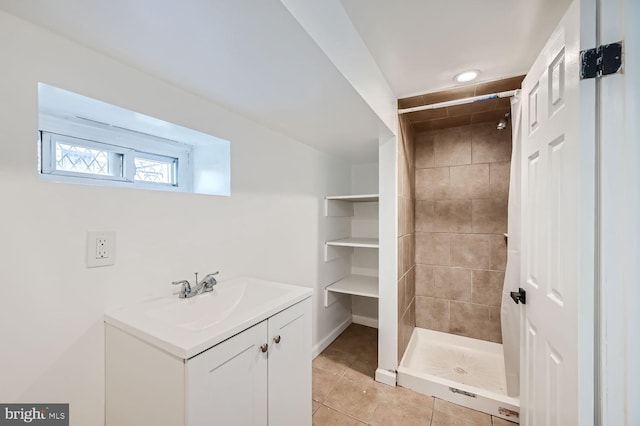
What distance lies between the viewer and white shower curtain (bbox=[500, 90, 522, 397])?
159cm

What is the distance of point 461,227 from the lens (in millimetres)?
2498

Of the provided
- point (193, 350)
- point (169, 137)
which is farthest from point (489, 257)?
point (169, 137)

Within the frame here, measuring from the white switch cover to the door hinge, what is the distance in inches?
68.9

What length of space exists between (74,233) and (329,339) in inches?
88.8

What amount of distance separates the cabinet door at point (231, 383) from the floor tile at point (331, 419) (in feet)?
2.34

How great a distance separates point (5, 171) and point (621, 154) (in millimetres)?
1840

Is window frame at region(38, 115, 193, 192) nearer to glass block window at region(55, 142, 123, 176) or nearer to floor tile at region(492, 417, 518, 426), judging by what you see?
glass block window at region(55, 142, 123, 176)

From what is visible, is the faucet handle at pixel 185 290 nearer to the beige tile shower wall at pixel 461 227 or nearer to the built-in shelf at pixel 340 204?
the built-in shelf at pixel 340 204

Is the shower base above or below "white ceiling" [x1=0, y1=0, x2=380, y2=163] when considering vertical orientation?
below

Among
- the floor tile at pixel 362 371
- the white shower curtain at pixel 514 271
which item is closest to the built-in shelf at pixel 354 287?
the floor tile at pixel 362 371

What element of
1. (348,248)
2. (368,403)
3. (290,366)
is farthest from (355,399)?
(348,248)

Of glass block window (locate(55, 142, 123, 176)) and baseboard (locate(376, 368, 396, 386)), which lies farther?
baseboard (locate(376, 368, 396, 386))

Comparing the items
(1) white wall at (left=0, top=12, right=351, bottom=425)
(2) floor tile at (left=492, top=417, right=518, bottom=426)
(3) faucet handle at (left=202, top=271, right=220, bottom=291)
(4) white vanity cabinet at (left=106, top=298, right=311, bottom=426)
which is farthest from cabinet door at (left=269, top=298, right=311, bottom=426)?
(2) floor tile at (left=492, top=417, right=518, bottom=426)

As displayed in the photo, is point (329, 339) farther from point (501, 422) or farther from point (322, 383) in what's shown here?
point (501, 422)
